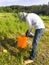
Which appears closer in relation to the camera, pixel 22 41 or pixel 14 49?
pixel 22 41

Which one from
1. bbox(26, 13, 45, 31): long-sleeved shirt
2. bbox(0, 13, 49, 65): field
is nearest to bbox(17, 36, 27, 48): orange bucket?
bbox(0, 13, 49, 65): field

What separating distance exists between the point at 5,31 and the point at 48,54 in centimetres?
239

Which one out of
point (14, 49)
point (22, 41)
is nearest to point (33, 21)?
point (22, 41)

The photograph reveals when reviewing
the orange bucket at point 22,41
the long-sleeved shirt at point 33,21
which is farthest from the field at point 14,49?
the long-sleeved shirt at point 33,21

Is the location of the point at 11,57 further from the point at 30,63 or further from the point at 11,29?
the point at 11,29

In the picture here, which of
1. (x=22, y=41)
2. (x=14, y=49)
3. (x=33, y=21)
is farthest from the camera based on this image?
(x=14, y=49)

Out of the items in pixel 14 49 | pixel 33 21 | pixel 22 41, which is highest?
pixel 33 21

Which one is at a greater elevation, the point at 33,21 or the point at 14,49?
the point at 33,21

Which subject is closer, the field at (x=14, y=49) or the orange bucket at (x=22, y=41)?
the field at (x=14, y=49)

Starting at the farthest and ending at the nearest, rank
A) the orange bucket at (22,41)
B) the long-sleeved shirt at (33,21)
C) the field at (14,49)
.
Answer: the orange bucket at (22,41), the field at (14,49), the long-sleeved shirt at (33,21)

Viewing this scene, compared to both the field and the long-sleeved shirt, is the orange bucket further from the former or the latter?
the long-sleeved shirt

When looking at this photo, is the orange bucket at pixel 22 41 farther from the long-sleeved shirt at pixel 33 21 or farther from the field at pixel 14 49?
the long-sleeved shirt at pixel 33 21

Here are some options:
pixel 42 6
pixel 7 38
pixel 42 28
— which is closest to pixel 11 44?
pixel 7 38

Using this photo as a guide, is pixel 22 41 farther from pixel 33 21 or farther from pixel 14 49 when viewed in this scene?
pixel 33 21
